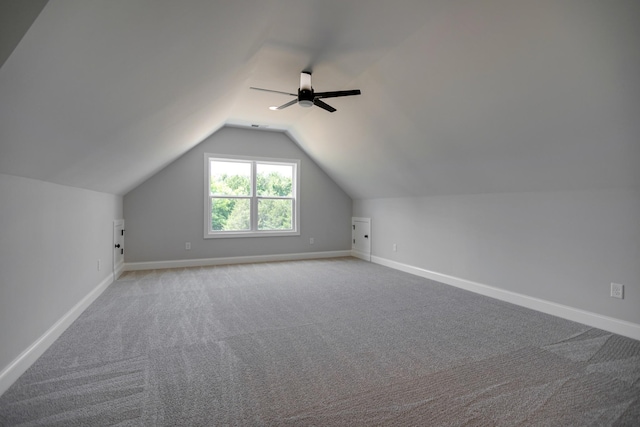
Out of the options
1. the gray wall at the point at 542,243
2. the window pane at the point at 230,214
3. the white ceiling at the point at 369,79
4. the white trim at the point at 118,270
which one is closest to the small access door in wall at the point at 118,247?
the white trim at the point at 118,270

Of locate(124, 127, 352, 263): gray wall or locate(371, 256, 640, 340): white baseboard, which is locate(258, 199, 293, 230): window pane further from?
locate(371, 256, 640, 340): white baseboard

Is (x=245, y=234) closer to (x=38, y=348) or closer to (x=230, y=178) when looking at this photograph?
(x=230, y=178)

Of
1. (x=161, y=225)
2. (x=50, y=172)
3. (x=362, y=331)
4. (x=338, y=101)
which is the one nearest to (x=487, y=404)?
(x=362, y=331)

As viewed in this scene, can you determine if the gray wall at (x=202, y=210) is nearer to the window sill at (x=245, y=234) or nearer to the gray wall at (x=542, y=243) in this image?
the window sill at (x=245, y=234)

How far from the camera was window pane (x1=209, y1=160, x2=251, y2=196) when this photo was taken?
5949 mm

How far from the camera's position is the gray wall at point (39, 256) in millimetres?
1857

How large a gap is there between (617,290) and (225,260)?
5.34 meters

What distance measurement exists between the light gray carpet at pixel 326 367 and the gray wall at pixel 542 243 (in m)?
0.36

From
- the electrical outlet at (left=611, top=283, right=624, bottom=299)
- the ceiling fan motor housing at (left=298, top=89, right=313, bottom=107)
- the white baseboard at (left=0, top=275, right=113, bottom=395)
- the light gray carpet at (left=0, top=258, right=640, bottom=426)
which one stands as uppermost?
the ceiling fan motor housing at (left=298, top=89, right=313, bottom=107)

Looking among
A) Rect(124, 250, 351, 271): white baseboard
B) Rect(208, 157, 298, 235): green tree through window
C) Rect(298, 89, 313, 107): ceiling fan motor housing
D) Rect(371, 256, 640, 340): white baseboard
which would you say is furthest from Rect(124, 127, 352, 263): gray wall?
Rect(298, 89, 313, 107): ceiling fan motor housing

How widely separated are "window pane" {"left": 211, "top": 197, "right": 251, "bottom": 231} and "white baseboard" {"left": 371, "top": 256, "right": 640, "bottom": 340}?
335 centimetres

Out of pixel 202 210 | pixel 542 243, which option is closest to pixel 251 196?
pixel 202 210

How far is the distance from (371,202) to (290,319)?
3728mm

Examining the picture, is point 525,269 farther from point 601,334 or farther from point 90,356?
point 90,356
